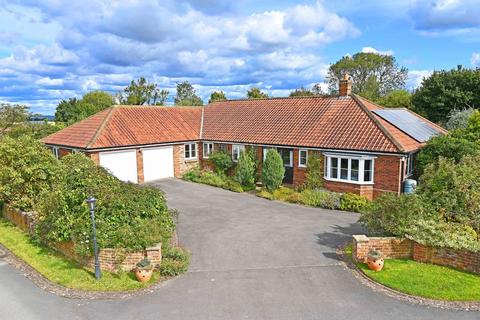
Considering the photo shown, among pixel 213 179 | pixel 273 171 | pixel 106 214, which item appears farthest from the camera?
pixel 213 179

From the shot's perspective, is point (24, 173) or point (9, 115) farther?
Answer: point (9, 115)

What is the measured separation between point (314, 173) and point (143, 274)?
13.6 meters

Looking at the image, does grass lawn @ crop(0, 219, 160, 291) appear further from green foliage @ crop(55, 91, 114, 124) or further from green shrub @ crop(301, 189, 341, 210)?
green foliage @ crop(55, 91, 114, 124)

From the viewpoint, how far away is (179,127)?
2945 cm

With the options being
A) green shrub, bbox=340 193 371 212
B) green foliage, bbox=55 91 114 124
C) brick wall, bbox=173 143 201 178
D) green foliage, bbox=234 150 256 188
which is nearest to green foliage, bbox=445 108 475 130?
green shrub, bbox=340 193 371 212

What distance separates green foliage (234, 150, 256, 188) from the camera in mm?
24438

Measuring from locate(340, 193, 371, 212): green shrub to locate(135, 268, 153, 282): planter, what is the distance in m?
11.9

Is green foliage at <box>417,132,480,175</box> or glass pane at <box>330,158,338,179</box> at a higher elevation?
green foliage at <box>417,132,480,175</box>

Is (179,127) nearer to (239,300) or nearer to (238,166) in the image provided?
(238,166)

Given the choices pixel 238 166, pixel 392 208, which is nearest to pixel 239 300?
pixel 392 208

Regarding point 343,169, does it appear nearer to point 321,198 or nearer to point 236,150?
point 321,198

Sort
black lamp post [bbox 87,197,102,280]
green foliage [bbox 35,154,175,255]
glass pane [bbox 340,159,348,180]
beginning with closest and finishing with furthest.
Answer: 1. black lamp post [bbox 87,197,102,280]
2. green foliage [bbox 35,154,175,255]
3. glass pane [bbox 340,159,348,180]

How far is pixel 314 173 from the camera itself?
22.1 metres

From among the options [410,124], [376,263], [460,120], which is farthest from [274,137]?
[376,263]
